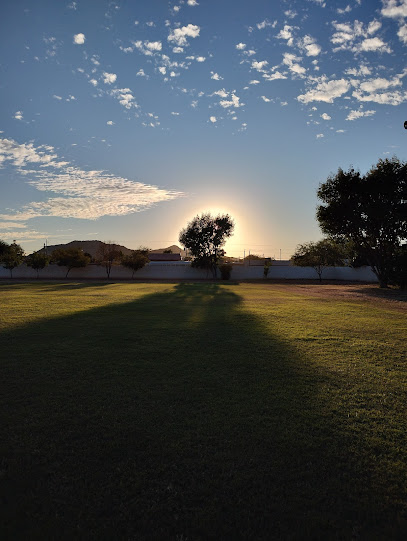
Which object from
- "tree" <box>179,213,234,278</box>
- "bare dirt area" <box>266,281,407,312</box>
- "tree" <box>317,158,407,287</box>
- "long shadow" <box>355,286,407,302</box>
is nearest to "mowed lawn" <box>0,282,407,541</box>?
"bare dirt area" <box>266,281,407,312</box>

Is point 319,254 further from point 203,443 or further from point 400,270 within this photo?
point 203,443

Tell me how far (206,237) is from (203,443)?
50423 mm

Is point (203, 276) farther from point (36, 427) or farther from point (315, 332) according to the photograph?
point (36, 427)

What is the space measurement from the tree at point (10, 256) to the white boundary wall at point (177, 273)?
188 centimetres

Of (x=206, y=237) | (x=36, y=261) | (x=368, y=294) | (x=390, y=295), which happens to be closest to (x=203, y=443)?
(x=390, y=295)

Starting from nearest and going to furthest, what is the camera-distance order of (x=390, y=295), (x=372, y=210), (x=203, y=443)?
(x=203, y=443)
(x=390, y=295)
(x=372, y=210)

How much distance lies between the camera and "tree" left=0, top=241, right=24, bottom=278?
178 feet

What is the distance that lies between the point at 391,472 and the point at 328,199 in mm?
30546

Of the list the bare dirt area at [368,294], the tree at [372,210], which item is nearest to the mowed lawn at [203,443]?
the bare dirt area at [368,294]

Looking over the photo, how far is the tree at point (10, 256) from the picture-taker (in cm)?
5425

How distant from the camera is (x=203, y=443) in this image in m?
3.56

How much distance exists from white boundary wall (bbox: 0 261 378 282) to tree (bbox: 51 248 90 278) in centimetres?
147

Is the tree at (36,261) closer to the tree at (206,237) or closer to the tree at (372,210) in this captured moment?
the tree at (206,237)

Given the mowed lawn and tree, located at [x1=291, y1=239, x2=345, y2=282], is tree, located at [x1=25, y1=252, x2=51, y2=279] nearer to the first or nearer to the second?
tree, located at [x1=291, y1=239, x2=345, y2=282]
